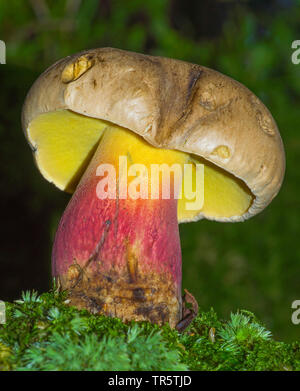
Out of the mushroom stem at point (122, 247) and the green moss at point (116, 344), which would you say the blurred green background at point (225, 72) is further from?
the green moss at point (116, 344)

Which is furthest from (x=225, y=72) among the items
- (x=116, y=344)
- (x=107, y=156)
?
(x=116, y=344)

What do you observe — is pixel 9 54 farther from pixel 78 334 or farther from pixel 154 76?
pixel 78 334

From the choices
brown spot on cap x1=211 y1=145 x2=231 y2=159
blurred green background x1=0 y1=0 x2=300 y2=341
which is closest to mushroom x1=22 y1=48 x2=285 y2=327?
brown spot on cap x1=211 y1=145 x2=231 y2=159

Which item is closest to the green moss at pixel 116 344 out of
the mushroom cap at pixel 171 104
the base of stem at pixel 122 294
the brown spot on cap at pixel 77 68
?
the base of stem at pixel 122 294

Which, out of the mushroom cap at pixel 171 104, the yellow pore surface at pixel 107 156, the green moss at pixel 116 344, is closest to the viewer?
the green moss at pixel 116 344

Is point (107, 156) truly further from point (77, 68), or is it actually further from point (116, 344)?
point (116, 344)

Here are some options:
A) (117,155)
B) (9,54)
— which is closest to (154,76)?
(117,155)
